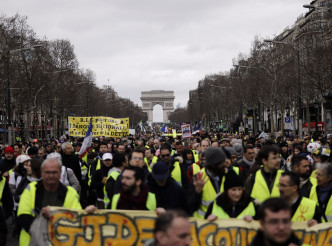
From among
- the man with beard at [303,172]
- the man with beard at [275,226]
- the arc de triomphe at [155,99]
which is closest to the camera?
the man with beard at [275,226]

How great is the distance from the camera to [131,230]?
18.1 feet

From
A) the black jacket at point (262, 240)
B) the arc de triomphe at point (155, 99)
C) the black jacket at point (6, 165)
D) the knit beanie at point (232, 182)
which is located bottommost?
the black jacket at point (262, 240)

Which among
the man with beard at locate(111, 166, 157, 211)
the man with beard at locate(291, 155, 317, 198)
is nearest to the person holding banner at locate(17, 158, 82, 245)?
the man with beard at locate(111, 166, 157, 211)

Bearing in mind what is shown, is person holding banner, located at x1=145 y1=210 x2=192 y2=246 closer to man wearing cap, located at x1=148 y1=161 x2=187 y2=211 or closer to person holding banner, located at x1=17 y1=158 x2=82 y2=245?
person holding banner, located at x1=17 y1=158 x2=82 y2=245

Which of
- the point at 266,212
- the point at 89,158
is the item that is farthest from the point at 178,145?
the point at 266,212

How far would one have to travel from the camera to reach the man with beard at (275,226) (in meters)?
3.52

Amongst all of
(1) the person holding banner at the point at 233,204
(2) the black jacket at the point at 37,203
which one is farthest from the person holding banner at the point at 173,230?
(2) the black jacket at the point at 37,203

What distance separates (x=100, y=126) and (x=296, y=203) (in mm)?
16954

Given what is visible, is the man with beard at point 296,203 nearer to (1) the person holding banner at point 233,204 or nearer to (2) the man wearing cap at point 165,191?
(1) the person holding banner at point 233,204

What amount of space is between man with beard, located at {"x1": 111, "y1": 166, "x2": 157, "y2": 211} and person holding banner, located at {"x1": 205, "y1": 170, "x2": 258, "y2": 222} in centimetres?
57

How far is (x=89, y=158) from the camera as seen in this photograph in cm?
1204

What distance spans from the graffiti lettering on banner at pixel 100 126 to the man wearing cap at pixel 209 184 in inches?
626

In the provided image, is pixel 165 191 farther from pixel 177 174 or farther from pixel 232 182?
pixel 177 174

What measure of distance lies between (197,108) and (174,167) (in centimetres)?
9789
